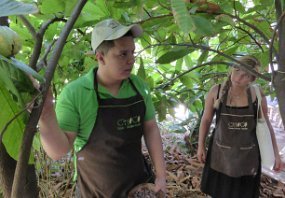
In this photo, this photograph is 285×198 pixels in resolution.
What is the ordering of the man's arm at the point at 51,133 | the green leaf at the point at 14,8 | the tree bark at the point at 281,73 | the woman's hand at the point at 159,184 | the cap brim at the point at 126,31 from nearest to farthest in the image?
the green leaf at the point at 14,8 → the man's arm at the point at 51,133 → the tree bark at the point at 281,73 → the cap brim at the point at 126,31 → the woman's hand at the point at 159,184

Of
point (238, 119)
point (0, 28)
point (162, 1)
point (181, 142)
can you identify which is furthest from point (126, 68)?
point (181, 142)

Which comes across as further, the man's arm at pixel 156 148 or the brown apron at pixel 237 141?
the brown apron at pixel 237 141

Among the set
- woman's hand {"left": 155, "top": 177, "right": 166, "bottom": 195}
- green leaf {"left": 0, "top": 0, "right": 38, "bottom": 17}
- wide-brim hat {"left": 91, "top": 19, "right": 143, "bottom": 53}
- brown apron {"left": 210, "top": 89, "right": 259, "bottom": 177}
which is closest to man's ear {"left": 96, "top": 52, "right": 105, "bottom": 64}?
wide-brim hat {"left": 91, "top": 19, "right": 143, "bottom": 53}

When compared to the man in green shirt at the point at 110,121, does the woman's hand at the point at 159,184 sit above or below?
below

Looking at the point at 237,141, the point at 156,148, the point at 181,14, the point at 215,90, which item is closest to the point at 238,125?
the point at 237,141

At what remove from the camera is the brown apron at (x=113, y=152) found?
1260 mm

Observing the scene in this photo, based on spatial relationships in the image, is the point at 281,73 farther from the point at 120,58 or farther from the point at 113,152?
the point at 113,152

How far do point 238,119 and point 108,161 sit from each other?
3.06 ft

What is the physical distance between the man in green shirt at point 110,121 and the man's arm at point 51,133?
7cm

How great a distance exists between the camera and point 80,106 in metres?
1.21

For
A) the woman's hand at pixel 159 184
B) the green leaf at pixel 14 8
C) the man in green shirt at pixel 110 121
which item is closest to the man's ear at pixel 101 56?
the man in green shirt at pixel 110 121

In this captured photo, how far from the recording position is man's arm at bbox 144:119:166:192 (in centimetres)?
139

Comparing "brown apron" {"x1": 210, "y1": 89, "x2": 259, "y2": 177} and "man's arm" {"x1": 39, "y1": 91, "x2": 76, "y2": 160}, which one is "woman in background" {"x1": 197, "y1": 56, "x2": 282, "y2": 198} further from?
"man's arm" {"x1": 39, "y1": 91, "x2": 76, "y2": 160}

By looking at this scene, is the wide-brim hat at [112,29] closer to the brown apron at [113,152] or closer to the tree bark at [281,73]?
the brown apron at [113,152]
